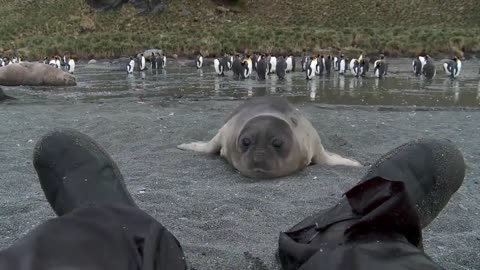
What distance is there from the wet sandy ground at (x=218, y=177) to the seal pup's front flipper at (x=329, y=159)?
0.20m

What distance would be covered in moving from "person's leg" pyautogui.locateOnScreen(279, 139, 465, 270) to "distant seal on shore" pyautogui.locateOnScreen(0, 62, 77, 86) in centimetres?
1618

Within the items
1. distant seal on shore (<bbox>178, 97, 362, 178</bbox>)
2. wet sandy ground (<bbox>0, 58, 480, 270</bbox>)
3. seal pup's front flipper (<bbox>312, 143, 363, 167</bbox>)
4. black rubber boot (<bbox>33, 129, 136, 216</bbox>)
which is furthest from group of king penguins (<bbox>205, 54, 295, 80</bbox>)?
black rubber boot (<bbox>33, 129, 136, 216</bbox>)

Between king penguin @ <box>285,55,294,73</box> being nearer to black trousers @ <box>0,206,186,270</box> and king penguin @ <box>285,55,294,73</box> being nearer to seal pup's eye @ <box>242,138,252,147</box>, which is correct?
seal pup's eye @ <box>242,138,252,147</box>

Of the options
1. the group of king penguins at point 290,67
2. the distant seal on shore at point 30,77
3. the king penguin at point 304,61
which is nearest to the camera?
the distant seal on shore at point 30,77

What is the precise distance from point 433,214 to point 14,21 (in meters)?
48.4

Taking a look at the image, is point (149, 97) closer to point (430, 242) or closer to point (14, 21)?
point (430, 242)

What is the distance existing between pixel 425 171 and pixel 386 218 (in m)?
0.51

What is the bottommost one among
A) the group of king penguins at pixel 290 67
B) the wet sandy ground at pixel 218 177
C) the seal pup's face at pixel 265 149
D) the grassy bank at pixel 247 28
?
the wet sandy ground at pixel 218 177

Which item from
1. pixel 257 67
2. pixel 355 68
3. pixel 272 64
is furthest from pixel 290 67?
pixel 257 67

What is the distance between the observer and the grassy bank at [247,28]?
1362 inches

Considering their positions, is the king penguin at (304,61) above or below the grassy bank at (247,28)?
below

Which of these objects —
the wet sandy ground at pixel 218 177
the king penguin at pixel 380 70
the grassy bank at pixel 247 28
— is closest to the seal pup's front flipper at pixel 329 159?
the wet sandy ground at pixel 218 177

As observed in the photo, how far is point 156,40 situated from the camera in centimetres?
3794

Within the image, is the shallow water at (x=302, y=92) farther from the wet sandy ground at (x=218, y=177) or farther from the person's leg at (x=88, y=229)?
the person's leg at (x=88, y=229)
